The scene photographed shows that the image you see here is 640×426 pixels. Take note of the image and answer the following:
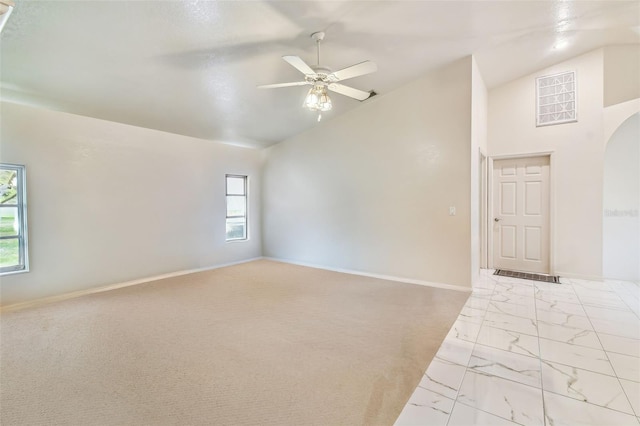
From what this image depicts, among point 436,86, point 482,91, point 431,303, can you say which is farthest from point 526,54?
point 431,303

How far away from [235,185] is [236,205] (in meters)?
0.45

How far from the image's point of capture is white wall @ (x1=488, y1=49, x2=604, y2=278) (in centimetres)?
428

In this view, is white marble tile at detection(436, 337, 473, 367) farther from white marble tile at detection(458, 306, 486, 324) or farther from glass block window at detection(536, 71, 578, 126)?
glass block window at detection(536, 71, 578, 126)

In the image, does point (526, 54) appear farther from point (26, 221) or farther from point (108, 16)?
point (26, 221)

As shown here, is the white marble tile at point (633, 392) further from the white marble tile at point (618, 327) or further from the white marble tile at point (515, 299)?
the white marble tile at point (515, 299)

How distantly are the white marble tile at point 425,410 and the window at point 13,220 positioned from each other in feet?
15.7

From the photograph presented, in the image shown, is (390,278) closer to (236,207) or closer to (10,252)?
(236,207)

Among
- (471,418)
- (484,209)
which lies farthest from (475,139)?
(471,418)

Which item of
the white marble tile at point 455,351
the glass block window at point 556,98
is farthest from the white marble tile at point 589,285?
the white marble tile at point 455,351

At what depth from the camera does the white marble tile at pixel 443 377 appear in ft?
6.25

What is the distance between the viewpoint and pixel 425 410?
1721 mm

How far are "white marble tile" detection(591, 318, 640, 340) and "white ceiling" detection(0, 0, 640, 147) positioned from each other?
3.29 meters

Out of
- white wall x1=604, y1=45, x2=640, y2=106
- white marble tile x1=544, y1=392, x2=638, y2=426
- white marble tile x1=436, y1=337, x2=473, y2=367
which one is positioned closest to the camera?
white marble tile x1=544, y1=392, x2=638, y2=426

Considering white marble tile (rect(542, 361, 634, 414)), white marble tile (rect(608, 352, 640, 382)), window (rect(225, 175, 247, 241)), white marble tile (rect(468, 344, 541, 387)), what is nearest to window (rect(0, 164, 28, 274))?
window (rect(225, 175, 247, 241))
